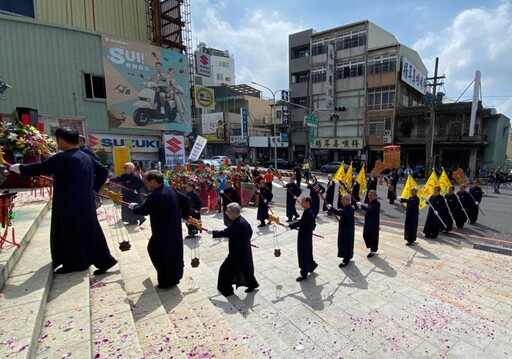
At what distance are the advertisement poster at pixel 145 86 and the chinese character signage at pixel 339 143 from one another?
1934cm

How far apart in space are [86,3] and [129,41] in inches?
143

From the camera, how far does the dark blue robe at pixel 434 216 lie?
8547 mm

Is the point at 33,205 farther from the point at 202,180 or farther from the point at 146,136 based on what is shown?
the point at 146,136

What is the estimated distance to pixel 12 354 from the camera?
7.02 ft

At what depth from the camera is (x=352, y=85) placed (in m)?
33.1

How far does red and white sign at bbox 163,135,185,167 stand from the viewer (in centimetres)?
1276

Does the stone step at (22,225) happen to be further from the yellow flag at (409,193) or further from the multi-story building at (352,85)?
the multi-story building at (352,85)

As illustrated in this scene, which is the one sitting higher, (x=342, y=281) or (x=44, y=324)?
(x=44, y=324)

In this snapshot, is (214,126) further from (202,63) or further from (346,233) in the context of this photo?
(346,233)

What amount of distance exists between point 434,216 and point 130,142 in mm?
18301

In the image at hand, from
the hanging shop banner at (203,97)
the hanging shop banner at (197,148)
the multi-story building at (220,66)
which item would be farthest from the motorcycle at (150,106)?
the multi-story building at (220,66)

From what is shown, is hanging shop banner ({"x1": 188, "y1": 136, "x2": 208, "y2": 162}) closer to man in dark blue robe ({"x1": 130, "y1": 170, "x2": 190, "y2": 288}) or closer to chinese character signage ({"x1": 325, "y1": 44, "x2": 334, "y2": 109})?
man in dark blue robe ({"x1": 130, "y1": 170, "x2": 190, "y2": 288})

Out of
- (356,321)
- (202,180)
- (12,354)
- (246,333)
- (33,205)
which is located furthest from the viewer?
(202,180)

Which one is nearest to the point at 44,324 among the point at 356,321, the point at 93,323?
the point at 93,323
